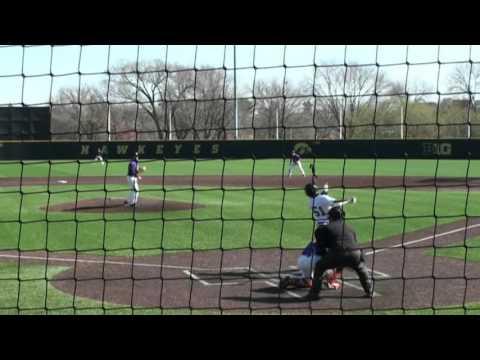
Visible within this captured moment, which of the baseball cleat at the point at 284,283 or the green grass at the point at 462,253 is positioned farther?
the green grass at the point at 462,253

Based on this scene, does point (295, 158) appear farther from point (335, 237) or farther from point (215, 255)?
point (335, 237)

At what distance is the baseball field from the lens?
29.5 feet

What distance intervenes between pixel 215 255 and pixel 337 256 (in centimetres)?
417

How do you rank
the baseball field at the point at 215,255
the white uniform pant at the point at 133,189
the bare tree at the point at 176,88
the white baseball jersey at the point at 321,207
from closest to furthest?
the bare tree at the point at 176,88 → the baseball field at the point at 215,255 → the white baseball jersey at the point at 321,207 → the white uniform pant at the point at 133,189

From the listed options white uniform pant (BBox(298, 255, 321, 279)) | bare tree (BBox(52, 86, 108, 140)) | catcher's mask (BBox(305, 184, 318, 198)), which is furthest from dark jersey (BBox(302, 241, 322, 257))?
bare tree (BBox(52, 86, 108, 140))

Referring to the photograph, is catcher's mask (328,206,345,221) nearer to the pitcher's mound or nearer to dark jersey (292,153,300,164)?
the pitcher's mound

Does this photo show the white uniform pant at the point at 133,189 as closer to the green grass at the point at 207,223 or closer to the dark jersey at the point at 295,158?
the green grass at the point at 207,223

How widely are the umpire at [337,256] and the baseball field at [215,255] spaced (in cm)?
23

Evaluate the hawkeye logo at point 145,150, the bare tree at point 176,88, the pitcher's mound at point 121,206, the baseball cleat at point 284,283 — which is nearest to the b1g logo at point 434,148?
the hawkeye logo at point 145,150

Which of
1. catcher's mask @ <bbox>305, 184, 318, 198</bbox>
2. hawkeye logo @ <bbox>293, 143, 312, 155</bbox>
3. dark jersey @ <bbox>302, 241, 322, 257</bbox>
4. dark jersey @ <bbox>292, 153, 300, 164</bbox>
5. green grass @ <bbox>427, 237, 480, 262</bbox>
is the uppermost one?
hawkeye logo @ <bbox>293, 143, 312, 155</bbox>

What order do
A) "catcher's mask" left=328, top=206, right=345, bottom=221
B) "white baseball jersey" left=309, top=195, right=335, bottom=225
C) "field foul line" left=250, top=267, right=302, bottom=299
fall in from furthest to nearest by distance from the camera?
1. "white baseball jersey" left=309, top=195, right=335, bottom=225
2. "field foul line" left=250, top=267, right=302, bottom=299
3. "catcher's mask" left=328, top=206, right=345, bottom=221

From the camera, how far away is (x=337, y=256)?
30.3 ft

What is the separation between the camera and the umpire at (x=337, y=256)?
9219 millimetres
